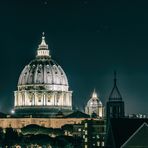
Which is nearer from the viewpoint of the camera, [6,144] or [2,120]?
[6,144]

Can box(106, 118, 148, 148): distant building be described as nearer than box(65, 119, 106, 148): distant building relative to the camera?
Yes

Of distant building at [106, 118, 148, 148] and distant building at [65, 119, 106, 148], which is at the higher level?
distant building at [65, 119, 106, 148]

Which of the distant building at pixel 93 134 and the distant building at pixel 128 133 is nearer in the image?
the distant building at pixel 128 133

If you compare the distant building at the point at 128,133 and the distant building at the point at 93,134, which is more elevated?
the distant building at the point at 93,134

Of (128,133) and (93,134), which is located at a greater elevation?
(93,134)

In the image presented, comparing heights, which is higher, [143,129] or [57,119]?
[57,119]

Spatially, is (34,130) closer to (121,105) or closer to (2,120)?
(2,120)

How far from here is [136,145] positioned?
43.9 m

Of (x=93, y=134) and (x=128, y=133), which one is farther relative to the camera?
(x=93, y=134)

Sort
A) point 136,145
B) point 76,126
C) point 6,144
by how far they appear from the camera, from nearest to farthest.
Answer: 1. point 136,145
2. point 6,144
3. point 76,126

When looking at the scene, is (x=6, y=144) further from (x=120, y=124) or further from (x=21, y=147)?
(x=120, y=124)

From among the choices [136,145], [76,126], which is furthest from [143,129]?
[76,126]

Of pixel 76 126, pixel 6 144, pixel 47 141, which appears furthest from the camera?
pixel 76 126

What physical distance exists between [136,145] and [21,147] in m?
74.0
